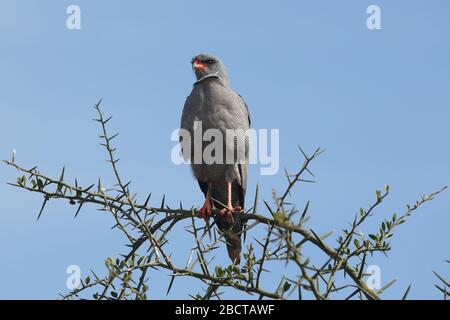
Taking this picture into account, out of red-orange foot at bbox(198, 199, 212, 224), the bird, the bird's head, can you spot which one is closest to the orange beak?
the bird's head

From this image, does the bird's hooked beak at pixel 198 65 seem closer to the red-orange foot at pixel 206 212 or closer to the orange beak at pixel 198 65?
the orange beak at pixel 198 65

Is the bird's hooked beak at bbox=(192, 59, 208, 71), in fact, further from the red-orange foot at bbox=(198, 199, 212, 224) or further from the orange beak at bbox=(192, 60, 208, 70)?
the red-orange foot at bbox=(198, 199, 212, 224)

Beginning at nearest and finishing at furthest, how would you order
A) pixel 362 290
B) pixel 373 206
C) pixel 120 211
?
pixel 362 290 < pixel 373 206 < pixel 120 211

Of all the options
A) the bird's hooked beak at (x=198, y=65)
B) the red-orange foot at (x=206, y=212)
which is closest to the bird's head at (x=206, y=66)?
the bird's hooked beak at (x=198, y=65)

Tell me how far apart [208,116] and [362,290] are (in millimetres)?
3995

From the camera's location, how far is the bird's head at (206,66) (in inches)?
301

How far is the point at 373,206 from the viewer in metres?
3.37

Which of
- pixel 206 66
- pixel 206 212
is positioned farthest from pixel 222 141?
pixel 206 66

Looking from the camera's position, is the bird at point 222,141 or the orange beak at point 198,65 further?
the orange beak at point 198,65

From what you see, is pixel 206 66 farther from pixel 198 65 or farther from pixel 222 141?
pixel 222 141

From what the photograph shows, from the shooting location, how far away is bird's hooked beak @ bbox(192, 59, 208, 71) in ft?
25.2
